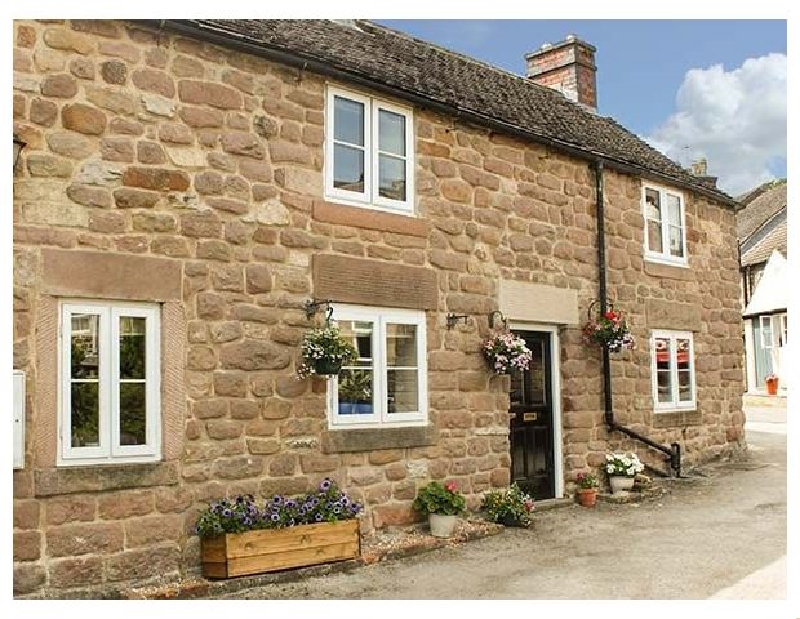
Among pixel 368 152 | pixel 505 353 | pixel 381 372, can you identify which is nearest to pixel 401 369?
pixel 381 372

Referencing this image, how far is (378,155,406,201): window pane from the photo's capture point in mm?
9336

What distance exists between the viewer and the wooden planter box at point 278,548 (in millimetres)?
7242

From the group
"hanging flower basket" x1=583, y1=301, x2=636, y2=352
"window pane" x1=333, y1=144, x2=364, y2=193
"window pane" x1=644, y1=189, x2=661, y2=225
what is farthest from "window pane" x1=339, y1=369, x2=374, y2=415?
"window pane" x1=644, y1=189, x2=661, y2=225

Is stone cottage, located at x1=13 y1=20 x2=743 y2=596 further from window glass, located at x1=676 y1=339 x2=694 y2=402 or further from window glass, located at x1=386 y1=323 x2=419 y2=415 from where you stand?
window glass, located at x1=676 y1=339 x2=694 y2=402

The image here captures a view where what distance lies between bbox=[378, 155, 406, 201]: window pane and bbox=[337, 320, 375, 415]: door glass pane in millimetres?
1457

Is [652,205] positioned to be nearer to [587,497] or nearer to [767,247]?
[587,497]

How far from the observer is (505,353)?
32.6ft

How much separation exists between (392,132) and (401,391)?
9.07 feet

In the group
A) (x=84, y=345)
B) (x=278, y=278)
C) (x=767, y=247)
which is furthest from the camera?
(x=767, y=247)

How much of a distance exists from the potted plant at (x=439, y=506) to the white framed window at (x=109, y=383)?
2971 millimetres

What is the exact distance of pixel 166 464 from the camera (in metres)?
7.30

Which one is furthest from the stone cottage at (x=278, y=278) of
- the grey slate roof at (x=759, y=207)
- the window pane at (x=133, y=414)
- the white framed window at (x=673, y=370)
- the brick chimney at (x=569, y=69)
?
the grey slate roof at (x=759, y=207)

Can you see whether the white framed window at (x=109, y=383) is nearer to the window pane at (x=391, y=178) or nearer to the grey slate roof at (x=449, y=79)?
the grey slate roof at (x=449, y=79)
